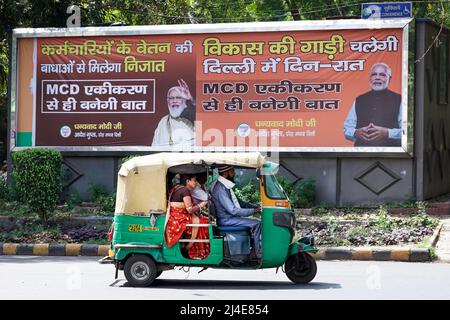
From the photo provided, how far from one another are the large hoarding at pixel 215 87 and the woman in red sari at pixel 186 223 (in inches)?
297

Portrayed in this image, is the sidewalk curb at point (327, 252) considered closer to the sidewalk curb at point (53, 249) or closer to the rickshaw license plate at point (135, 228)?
the sidewalk curb at point (53, 249)

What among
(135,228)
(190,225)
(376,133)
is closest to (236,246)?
(190,225)

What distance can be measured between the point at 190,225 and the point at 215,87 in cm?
809

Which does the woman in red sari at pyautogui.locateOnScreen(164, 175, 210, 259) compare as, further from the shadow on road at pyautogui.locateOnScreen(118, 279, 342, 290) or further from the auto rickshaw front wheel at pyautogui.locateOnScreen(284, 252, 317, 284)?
the auto rickshaw front wheel at pyautogui.locateOnScreen(284, 252, 317, 284)

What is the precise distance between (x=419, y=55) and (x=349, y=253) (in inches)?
209

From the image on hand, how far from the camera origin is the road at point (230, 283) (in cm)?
976

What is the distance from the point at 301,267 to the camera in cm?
1084

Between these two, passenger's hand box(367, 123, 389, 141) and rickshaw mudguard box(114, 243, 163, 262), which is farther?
passenger's hand box(367, 123, 389, 141)

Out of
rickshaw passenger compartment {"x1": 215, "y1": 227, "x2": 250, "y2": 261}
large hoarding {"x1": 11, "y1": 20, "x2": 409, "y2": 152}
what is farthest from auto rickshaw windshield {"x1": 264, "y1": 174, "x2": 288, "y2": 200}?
large hoarding {"x1": 11, "y1": 20, "x2": 409, "y2": 152}

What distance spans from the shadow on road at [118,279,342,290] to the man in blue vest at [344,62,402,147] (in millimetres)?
7067

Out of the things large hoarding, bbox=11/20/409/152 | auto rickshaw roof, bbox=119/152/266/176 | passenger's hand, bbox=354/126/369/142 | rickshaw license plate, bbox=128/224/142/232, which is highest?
large hoarding, bbox=11/20/409/152

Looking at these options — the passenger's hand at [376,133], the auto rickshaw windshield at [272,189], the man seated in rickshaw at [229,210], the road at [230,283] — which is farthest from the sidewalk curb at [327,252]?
the passenger's hand at [376,133]

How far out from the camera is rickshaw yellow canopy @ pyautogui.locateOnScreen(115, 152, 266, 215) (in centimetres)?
1062

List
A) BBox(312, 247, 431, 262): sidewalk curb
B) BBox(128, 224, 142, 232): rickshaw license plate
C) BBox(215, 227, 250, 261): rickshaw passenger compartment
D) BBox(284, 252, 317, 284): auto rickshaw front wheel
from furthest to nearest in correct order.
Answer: BBox(312, 247, 431, 262): sidewalk curb → BBox(284, 252, 317, 284): auto rickshaw front wheel → BBox(128, 224, 142, 232): rickshaw license plate → BBox(215, 227, 250, 261): rickshaw passenger compartment
